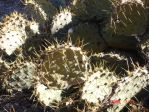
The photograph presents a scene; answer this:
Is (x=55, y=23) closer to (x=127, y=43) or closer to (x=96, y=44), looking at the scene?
(x=96, y=44)

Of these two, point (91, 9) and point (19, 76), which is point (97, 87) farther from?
point (91, 9)

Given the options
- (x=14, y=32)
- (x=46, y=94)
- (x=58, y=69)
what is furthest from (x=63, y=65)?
(x=14, y=32)

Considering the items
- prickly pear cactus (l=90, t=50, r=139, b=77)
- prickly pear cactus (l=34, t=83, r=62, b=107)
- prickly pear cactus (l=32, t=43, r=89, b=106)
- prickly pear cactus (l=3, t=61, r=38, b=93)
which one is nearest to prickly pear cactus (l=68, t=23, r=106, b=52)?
prickly pear cactus (l=90, t=50, r=139, b=77)

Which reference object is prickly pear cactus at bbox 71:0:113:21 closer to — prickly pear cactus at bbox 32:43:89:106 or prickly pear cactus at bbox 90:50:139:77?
prickly pear cactus at bbox 90:50:139:77

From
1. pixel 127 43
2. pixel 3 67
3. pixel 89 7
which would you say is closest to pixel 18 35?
pixel 3 67

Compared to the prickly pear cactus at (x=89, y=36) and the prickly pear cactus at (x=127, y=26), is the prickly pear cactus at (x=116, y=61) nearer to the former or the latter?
the prickly pear cactus at (x=127, y=26)
